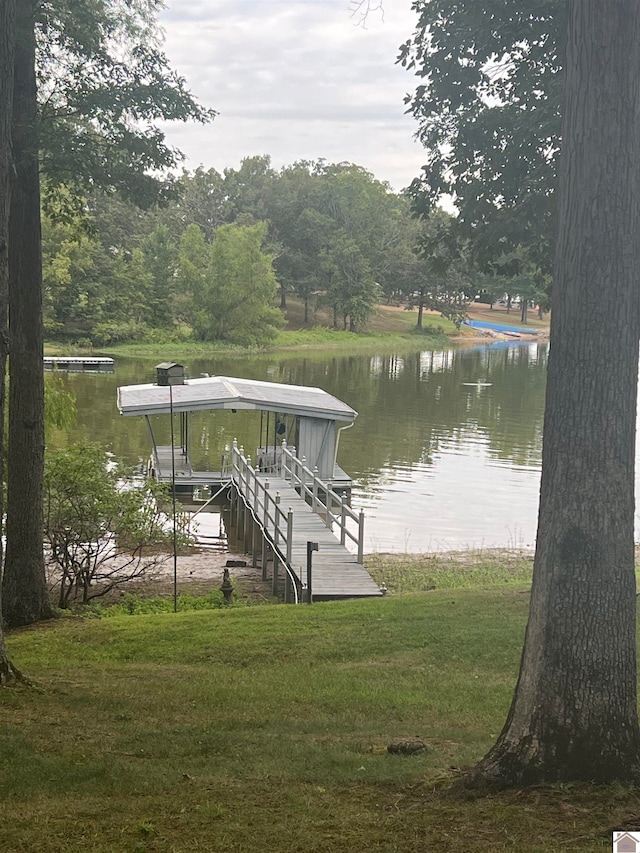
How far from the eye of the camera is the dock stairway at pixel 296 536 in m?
13.8

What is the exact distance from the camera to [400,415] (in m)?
39.2

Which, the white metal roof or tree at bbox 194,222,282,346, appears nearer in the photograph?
the white metal roof

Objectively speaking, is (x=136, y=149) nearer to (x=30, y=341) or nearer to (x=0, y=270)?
(x=30, y=341)

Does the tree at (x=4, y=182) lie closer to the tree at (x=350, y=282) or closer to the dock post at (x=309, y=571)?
the dock post at (x=309, y=571)

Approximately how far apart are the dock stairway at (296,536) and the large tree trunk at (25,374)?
3.69 meters

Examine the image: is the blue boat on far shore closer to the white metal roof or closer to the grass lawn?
the white metal roof

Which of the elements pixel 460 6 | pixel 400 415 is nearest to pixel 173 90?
pixel 460 6

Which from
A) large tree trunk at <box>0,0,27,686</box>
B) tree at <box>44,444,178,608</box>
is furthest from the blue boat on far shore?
large tree trunk at <box>0,0,27,686</box>

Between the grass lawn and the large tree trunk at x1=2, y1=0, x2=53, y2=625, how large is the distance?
26.4 inches

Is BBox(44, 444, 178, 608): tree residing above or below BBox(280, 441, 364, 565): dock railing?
above

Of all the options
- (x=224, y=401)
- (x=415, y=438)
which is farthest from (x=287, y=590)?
(x=415, y=438)

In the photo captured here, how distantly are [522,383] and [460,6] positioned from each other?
4360 centimetres

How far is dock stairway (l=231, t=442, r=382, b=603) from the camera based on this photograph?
45.1ft

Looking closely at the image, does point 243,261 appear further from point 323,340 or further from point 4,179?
point 4,179
